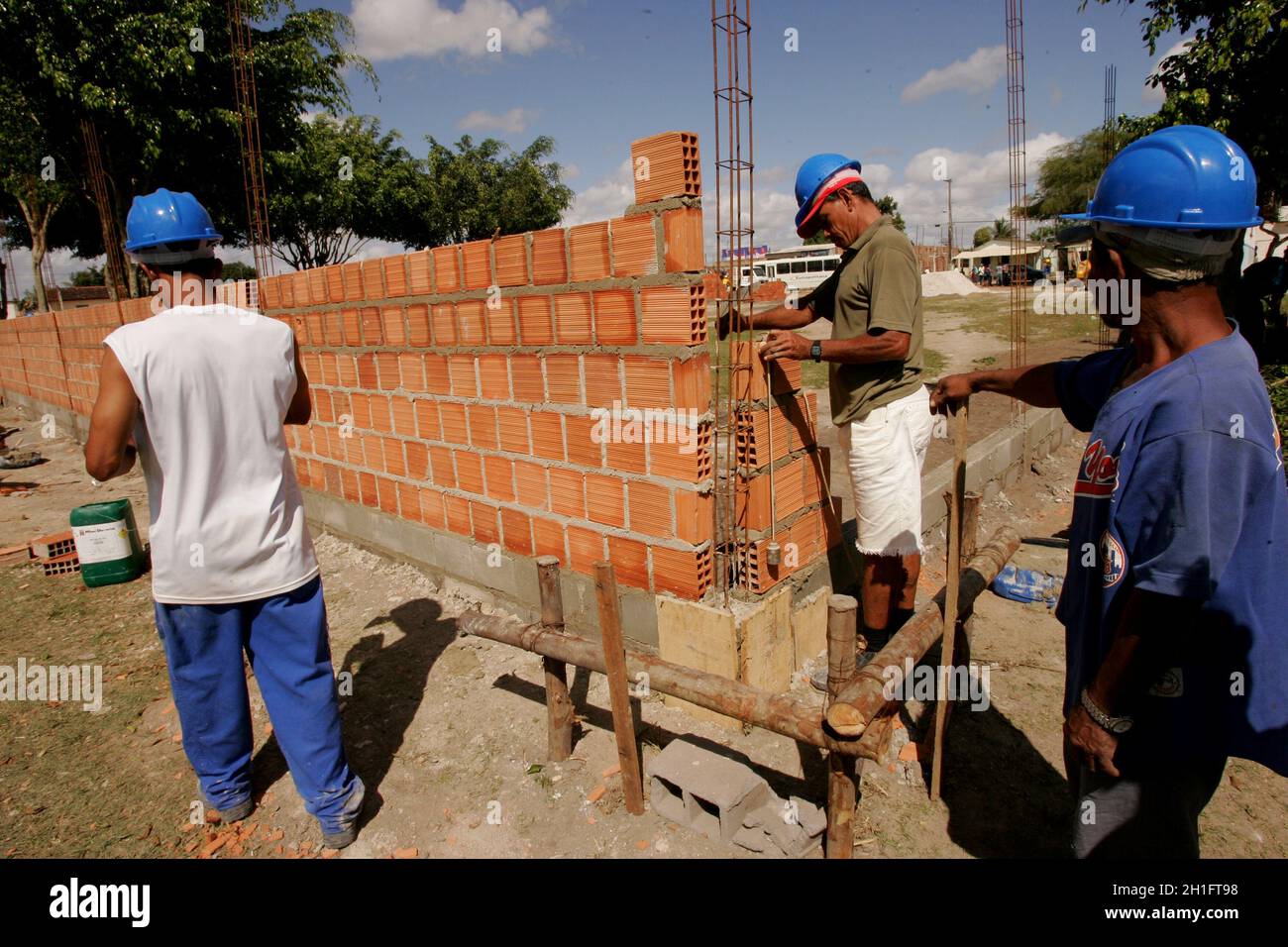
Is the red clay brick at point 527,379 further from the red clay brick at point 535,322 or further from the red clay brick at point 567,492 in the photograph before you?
the red clay brick at point 567,492

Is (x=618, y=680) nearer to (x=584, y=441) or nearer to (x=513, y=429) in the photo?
(x=584, y=441)

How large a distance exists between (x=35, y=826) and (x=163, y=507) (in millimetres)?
1685

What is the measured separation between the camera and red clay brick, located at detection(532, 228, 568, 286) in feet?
12.1

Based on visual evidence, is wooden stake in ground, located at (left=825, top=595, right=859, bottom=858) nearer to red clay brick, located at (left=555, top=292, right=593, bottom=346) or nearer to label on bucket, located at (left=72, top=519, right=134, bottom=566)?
red clay brick, located at (left=555, top=292, right=593, bottom=346)

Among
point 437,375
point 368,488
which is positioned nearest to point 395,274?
point 437,375

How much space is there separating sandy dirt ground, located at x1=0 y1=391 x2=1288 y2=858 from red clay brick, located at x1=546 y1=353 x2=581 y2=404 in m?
1.55

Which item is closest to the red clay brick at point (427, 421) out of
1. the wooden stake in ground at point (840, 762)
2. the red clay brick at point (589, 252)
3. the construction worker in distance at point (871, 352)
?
the red clay brick at point (589, 252)

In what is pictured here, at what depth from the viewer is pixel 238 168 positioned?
15.9m

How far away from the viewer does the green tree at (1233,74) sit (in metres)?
8.16

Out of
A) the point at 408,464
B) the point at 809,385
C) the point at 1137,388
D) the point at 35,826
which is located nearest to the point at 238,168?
the point at 809,385

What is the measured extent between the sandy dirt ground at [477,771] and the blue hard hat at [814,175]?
2.41m

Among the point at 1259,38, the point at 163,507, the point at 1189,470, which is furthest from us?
the point at 1259,38

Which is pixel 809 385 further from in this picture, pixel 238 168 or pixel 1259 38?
pixel 238 168
